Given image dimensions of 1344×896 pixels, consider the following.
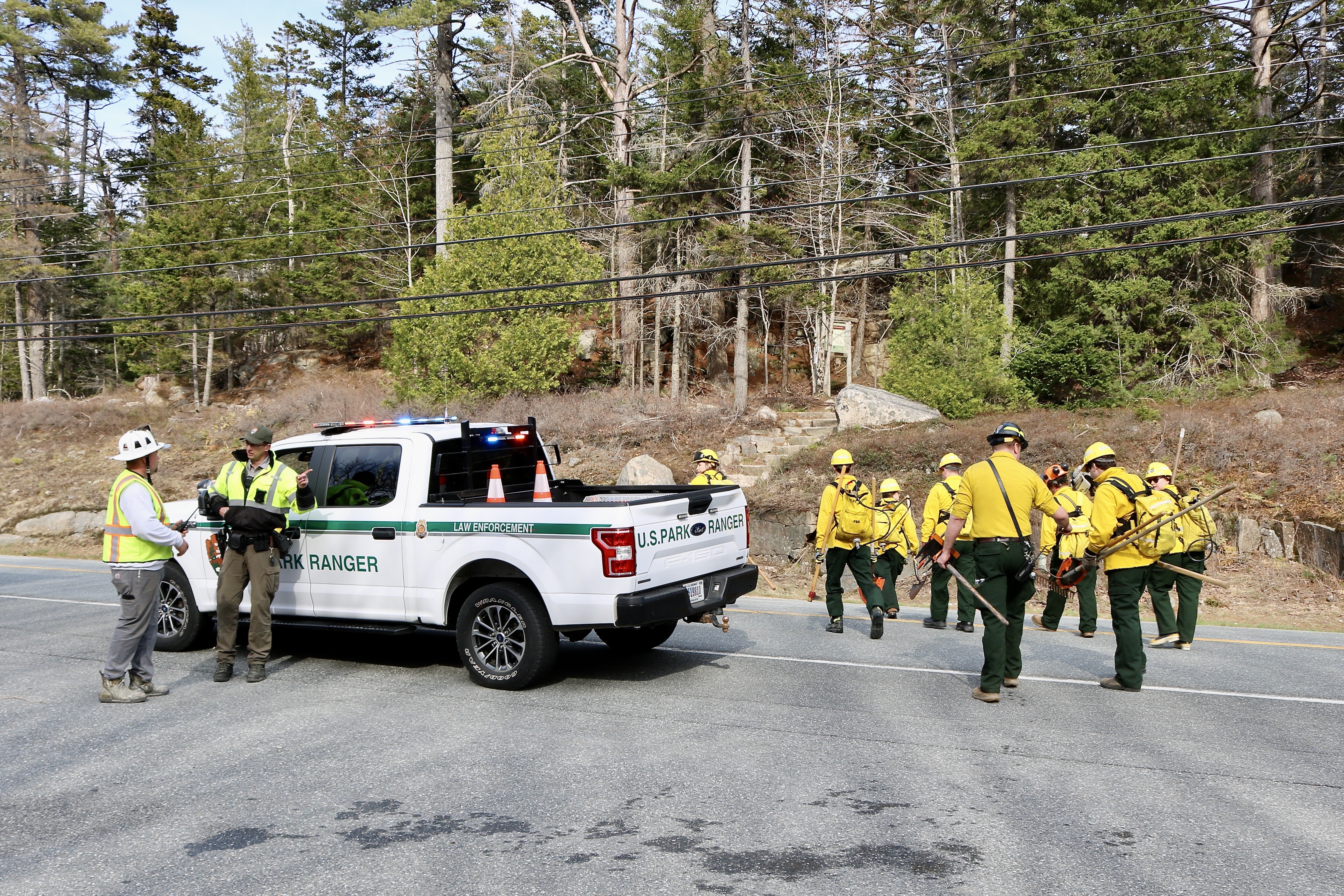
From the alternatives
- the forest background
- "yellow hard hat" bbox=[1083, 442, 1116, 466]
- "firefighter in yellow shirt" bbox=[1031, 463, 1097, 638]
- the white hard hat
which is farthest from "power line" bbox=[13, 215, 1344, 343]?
the white hard hat

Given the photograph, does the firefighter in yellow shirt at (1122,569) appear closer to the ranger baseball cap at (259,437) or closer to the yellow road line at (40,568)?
the ranger baseball cap at (259,437)

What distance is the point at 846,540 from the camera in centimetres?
978

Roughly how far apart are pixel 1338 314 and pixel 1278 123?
339 inches

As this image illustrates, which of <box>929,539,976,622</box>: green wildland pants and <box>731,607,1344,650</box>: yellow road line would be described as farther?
<box>929,539,976,622</box>: green wildland pants

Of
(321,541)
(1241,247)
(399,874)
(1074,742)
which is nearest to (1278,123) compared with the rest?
(1241,247)

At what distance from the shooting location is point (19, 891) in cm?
389

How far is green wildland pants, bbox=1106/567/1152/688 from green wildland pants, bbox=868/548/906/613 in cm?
331

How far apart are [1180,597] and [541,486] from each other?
631 cm

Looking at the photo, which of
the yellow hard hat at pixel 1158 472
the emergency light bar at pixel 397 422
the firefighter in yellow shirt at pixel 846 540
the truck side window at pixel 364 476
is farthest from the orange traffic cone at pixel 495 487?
the yellow hard hat at pixel 1158 472

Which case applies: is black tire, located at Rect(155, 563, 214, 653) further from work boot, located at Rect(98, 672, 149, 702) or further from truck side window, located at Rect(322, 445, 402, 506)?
truck side window, located at Rect(322, 445, 402, 506)

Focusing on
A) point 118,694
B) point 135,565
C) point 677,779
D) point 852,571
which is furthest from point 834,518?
point 118,694

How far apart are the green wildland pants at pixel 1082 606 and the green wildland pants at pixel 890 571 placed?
1672 mm

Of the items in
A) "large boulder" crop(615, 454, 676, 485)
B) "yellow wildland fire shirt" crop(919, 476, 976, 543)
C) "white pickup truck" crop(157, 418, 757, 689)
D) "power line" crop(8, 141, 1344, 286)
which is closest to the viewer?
"white pickup truck" crop(157, 418, 757, 689)

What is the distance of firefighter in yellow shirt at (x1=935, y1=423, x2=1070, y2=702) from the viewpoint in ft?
22.7
